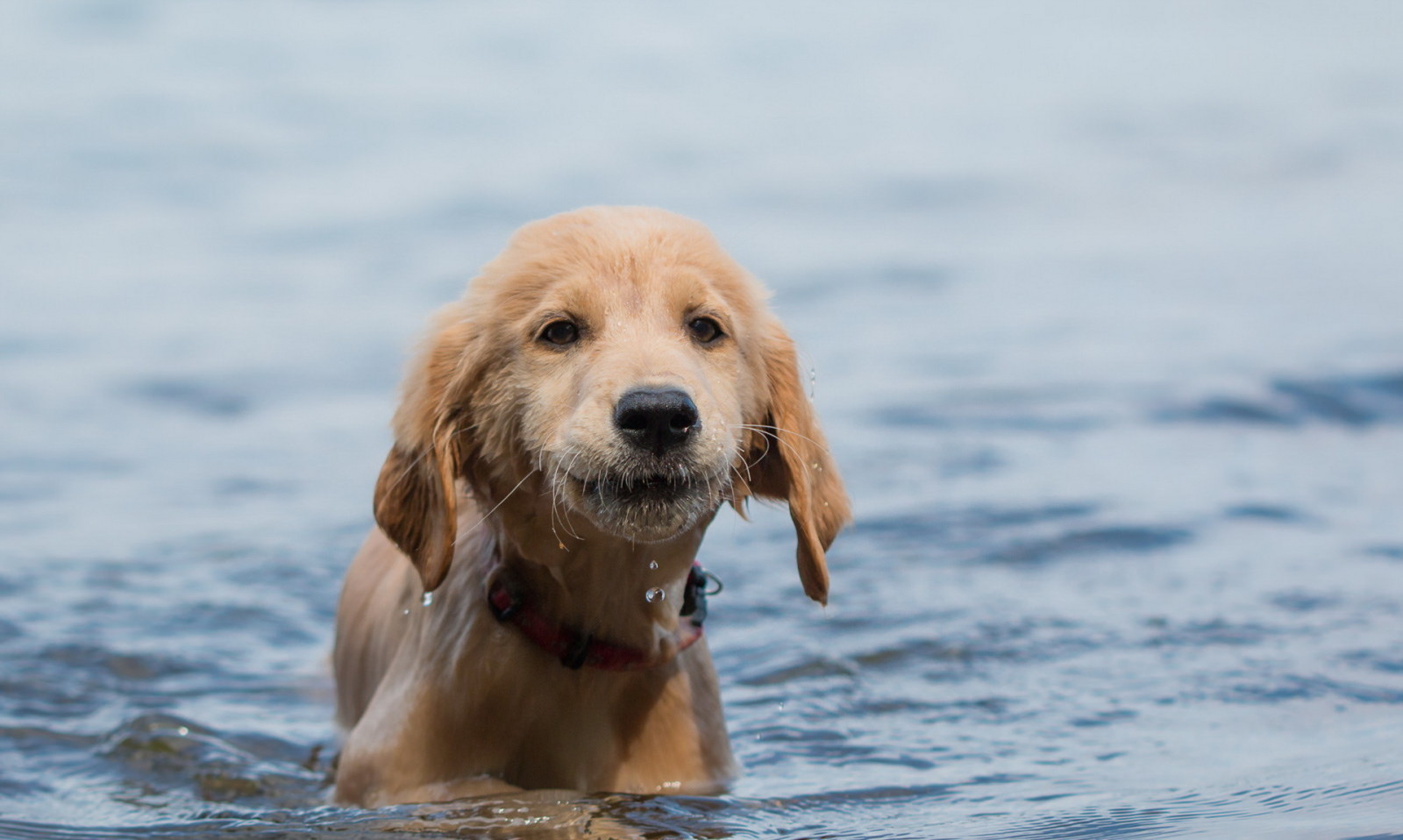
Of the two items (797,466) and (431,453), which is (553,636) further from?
(797,466)

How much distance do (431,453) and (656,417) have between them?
84 centimetres

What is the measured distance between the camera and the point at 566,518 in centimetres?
428

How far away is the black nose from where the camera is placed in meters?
3.88

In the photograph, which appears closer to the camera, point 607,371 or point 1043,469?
point 607,371

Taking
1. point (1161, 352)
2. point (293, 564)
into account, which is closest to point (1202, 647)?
point (293, 564)

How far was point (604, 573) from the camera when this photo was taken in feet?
14.7

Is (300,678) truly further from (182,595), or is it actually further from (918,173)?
(918,173)

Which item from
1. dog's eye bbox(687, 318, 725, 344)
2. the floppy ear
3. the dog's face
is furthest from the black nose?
the floppy ear

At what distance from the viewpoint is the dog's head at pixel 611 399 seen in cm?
399

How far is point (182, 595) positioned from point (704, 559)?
240cm

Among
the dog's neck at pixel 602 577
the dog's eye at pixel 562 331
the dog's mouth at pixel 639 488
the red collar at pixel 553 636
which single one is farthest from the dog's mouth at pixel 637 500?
the red collar at pixel 553 636

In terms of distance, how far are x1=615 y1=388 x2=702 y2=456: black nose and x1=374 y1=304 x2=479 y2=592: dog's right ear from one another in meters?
0.69

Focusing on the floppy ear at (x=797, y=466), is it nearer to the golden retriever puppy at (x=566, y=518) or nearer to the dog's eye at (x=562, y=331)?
the golden retriever puppy at (x=566, y=518)

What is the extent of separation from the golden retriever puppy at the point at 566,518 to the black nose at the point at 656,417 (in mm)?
137
